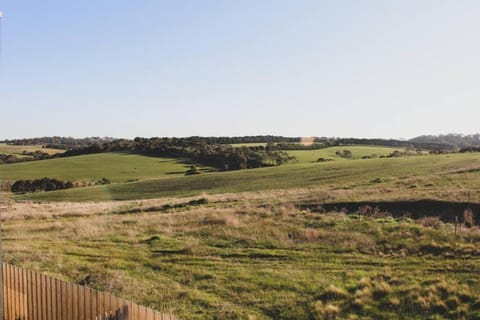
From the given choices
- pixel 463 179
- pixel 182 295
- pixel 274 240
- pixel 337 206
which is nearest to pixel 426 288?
pixel 182 295

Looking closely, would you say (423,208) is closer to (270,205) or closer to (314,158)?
(270,205)

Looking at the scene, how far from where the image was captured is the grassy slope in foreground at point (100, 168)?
85.8m

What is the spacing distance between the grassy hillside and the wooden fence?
278 cm

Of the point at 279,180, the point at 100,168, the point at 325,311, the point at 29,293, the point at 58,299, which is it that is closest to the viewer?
the point at 58,299

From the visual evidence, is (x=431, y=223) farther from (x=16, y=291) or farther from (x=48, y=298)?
(x=16, y=291)

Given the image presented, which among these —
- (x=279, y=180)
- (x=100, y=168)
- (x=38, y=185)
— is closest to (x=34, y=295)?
(x=279, y=180)

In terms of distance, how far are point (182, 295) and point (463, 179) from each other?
33433 millimetres

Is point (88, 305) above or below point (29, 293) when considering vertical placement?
above

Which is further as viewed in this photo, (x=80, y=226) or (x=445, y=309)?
(x=80, y=226)

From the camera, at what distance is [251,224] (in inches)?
885

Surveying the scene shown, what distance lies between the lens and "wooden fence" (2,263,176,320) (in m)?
7.84

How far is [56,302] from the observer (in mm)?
9250

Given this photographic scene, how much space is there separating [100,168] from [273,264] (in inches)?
3457

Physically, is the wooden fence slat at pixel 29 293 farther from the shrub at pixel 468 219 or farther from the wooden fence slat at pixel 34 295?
the shrub at pixel 468 219
